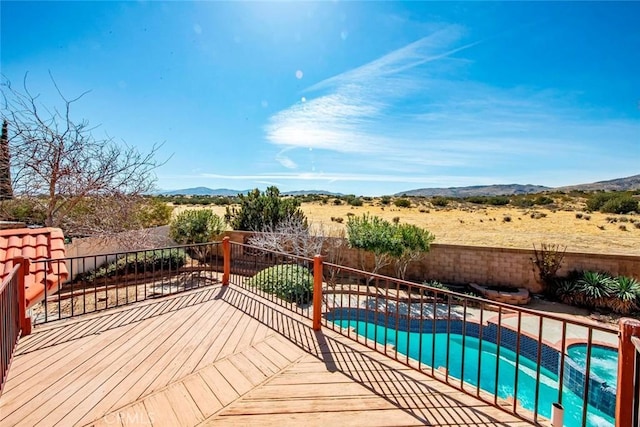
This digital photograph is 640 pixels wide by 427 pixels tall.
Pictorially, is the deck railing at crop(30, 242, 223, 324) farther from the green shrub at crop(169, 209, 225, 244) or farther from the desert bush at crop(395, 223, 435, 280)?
the desert bush at crop(395, 223, 435, 280)

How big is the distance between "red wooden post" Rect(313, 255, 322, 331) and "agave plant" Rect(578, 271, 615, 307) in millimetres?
8062

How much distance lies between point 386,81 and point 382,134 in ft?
18.2

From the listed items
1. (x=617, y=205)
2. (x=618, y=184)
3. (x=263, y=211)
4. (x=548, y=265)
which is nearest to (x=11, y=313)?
(x=263, y=211)

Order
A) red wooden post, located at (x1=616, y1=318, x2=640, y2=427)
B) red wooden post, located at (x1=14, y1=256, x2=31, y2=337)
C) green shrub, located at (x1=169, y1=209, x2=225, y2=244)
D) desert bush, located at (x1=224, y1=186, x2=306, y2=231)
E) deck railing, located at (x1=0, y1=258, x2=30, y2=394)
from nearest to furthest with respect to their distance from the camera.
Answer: red wooden post, located at (x1=616, y1=318, x2=640, y2=427) < deck railing, located at (x1=0, y1=258, x2=30, y2=394) < red wooden post, located at (x1=14, y1=256, x2=31, y2=337) < green shrub, located at (x1=169, y1=209, x2=225, y2=244) < desert bush, located at (x1=224, y1=186, x2=306, y2=231)

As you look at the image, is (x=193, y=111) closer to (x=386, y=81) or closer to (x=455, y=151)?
(x=386, y=81)

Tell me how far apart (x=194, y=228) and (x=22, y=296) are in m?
7.19

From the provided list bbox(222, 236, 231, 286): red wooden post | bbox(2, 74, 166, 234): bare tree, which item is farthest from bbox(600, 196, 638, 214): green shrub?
bbox(2, 74, 166, 234): bare tree

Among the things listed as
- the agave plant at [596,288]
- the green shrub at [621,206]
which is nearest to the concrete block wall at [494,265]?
the agave plant at [596,288]

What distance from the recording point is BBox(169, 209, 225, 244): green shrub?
1033 cm

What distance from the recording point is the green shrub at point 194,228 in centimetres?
1033

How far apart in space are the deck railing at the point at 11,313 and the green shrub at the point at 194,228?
6964 mm

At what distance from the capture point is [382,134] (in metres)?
14.7

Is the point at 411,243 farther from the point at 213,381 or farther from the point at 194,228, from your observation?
the point at 194,228

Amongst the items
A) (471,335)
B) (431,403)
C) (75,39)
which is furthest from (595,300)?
(75,39)
